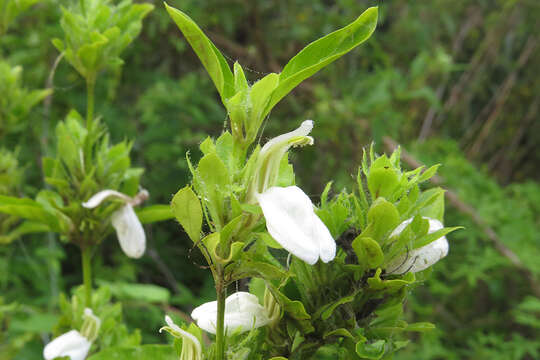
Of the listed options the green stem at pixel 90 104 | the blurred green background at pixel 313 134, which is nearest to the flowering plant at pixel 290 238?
the green stem at pixel 90 104

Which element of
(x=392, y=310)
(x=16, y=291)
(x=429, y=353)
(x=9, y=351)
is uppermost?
(x=392, y=310)

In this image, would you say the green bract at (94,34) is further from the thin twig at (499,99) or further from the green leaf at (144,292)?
the thin twig at (499,99)

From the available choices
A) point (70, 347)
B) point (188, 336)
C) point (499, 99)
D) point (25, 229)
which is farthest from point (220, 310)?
point (499, 99)

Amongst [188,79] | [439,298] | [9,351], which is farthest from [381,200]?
[439,298]

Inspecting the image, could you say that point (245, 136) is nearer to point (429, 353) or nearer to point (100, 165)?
point (100, 165)

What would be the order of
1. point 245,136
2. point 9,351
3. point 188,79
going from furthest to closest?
point 188,79, point 9,351, point 245,136

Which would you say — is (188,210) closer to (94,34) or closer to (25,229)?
(94,34)

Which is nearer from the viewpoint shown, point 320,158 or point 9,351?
point 9,351
